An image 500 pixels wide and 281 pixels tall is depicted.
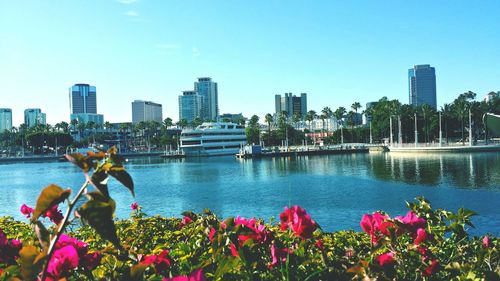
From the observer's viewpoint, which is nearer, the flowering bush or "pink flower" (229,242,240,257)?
the flowering bush

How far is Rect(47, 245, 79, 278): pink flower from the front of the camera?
6.61 ft

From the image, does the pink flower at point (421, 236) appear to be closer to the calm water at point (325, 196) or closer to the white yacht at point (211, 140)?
the calm water at point (325, 196)

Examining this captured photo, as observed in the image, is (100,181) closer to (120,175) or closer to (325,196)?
(120,175)

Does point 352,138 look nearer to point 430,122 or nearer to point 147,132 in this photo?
point 430,122

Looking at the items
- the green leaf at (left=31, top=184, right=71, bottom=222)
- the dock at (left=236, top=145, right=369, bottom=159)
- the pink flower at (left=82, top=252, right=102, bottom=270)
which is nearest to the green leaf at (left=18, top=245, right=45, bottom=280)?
the green leaf at (left=31, top=184, right=71, bottom=222)

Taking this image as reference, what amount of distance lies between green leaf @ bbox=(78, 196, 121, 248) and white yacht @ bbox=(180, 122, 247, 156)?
106832 mm

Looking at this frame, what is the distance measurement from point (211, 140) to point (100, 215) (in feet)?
357

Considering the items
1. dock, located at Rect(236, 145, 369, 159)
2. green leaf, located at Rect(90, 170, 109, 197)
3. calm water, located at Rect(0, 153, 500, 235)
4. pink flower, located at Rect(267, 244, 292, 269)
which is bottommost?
calm water, located at Rect(0, 153, 500, 235)

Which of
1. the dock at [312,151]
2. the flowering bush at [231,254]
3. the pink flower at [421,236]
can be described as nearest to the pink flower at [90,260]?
the flowering bush at [231,254]

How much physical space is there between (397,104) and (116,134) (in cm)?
11118

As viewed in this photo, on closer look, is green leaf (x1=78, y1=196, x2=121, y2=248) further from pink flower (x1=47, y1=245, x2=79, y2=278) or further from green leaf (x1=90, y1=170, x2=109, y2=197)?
pink flower (x1=47, y1=245, x2=79, y2=278)

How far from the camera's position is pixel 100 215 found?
1570 mm

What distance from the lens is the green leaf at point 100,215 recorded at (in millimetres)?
1560

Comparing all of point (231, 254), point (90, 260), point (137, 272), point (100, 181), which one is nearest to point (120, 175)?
point (100, 181)
